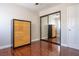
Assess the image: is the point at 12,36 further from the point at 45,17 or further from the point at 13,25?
the point at 45,17

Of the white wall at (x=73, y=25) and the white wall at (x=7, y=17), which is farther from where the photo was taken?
the white wall at (x=7, y=17)

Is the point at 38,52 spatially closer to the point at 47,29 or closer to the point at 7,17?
the point at 7,17

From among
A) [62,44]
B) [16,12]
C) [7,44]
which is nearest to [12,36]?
[7,44]

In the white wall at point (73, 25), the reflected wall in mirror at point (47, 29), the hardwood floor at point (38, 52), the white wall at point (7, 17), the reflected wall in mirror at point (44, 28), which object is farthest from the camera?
the reflected wall in mirror at point (44, 28)

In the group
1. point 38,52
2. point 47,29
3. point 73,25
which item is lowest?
point 38,52

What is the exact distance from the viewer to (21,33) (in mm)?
4051

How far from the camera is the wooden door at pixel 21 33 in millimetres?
3768

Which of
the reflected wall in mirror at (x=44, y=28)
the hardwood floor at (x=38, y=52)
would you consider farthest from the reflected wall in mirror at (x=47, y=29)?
the hardwood floor at (x=38, y=52)

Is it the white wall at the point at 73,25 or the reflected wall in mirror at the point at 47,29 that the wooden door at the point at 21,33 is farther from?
the white wall at the point at 73,25

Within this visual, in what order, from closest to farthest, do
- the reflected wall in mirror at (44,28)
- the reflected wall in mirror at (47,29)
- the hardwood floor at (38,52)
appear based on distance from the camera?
the hardwood floor at (38,52) → the reflected wall in mirror at (47,29) → the reflected wall in mirror at (44,28)

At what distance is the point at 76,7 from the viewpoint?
139 inches

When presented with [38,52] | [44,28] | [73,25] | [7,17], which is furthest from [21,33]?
[73,25]

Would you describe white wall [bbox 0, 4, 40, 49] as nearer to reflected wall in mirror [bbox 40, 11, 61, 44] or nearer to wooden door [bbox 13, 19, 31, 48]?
wooden door [bbox 13, 19, 31, 48]

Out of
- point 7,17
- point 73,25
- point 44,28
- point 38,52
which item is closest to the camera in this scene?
point 38,52
